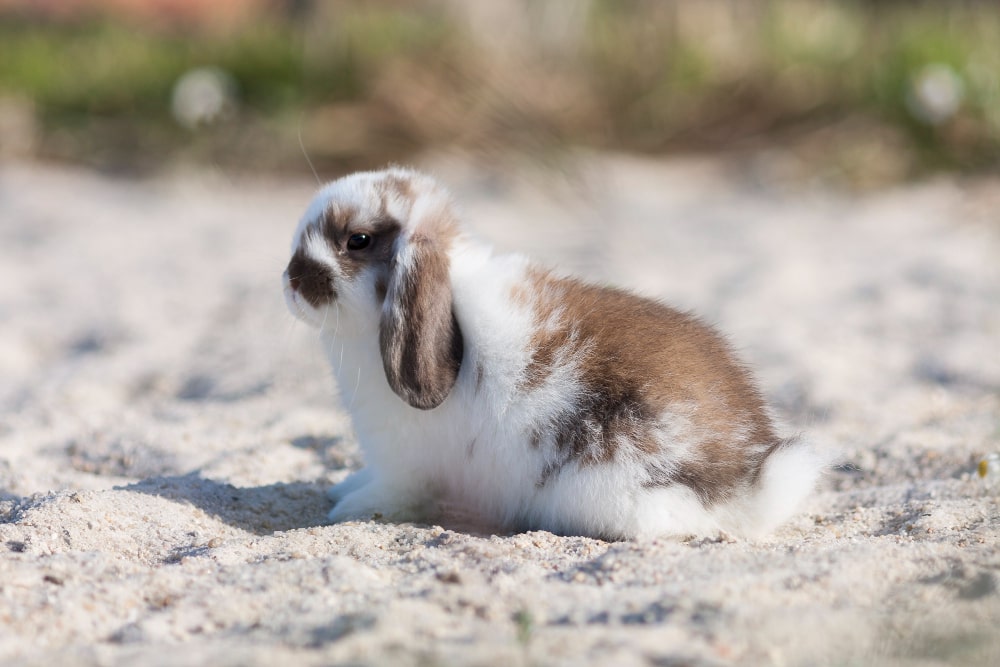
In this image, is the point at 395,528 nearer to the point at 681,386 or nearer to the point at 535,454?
the point at 535,454

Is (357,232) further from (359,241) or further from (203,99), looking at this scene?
(203,99)

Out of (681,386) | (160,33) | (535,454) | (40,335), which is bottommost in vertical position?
(40,335)

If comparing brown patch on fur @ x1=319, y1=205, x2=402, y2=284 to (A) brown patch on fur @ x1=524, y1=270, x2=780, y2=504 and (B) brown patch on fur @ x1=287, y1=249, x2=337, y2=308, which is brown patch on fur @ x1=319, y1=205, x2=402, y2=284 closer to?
(B) brown patch on fur @ x1=287, y1=249, x2=337, y2=308

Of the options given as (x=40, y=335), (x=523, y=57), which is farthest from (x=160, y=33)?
(x=40, y=335)

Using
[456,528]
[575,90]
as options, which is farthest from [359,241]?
[575,90]

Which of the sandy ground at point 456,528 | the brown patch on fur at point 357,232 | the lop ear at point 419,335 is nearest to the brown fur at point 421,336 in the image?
the lop ear at point 419,335

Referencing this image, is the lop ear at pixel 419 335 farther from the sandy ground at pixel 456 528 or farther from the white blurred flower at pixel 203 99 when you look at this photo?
the white blurred flower at pixel 203 99
